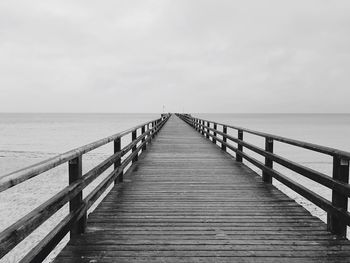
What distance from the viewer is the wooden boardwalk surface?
128 inches

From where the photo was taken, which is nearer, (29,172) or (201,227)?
(29,172)

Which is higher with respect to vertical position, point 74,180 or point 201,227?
point 74,180

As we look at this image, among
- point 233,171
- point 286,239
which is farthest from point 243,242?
point 233,171

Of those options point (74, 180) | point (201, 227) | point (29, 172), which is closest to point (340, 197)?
point (201, 227)

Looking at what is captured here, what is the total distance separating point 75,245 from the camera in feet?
11.3

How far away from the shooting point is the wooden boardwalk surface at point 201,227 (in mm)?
3260

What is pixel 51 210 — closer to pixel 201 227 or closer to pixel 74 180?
pixel 74 180

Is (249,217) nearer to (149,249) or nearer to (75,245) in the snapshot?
(149,249)

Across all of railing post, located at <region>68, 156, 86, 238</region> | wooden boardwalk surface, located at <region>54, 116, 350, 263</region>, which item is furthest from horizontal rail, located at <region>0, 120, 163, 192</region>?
wooden boardwalk surface, located at <region>54, 116, 350, 263</region>

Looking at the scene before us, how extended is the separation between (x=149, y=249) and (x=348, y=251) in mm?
2072

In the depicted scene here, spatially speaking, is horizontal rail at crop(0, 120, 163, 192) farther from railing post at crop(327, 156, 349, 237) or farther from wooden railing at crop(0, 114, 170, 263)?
railing post at crop(327, 156, 349, 237)

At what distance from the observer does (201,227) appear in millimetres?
4043

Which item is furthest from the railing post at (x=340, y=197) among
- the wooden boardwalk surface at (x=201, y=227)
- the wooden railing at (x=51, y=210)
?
the wooden railing at (x=51, y=210)

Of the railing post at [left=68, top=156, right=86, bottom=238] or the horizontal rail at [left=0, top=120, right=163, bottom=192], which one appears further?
the railing post at [left=68, top=156, right=86, bottom=238]
